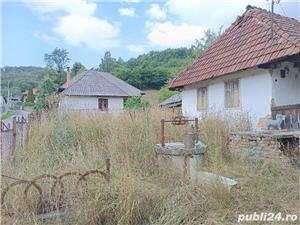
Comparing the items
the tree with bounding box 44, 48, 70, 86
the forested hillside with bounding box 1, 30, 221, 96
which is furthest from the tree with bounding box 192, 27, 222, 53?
the tree with bounding box 44, 48, 70, 86

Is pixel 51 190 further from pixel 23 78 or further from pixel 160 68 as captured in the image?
pixel 23 78

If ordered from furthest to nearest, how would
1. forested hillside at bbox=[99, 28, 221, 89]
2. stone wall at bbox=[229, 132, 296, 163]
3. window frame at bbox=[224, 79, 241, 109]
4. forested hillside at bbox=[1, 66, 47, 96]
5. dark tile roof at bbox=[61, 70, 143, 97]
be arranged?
forested hillside at bbox=[1, 66, 47, 96] → forested hillside at bbox=[99, 28, 221, 89] → dark tile roof at bbox=[61, 70, 143, 97] → window frame at bbox=[224, 79, 241, 109] → stone wall at bbox=[229, 132, 296, 163]

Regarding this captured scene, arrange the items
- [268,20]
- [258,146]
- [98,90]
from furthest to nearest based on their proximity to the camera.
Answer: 1. [98,90]
2. [268,20]
3. [258,146]

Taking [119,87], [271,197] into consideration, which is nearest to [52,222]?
[271,197]

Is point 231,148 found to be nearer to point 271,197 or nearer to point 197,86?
point 271,197

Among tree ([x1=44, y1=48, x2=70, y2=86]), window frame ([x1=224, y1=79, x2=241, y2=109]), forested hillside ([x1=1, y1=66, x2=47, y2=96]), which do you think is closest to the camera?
window frame ([x1=224, y1=79, x2=241, y2=109])

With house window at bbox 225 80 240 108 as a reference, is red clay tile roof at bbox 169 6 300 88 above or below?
above

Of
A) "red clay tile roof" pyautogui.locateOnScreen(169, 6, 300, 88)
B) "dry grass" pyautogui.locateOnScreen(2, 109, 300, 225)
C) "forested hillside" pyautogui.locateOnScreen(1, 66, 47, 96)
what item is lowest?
"dry grass" pyautogui.locateOnScreen(2, 109, 300, 225)

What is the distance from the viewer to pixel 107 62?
6894 centimetres

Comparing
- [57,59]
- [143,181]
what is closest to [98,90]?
[143,181]

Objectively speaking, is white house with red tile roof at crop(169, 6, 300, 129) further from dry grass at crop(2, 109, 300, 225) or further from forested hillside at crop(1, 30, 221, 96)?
forested hillside at crop(1, 30, 221, 96)

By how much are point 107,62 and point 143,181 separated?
65.7m

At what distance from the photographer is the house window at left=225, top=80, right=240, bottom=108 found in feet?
36.6

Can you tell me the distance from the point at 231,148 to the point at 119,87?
26547mm
